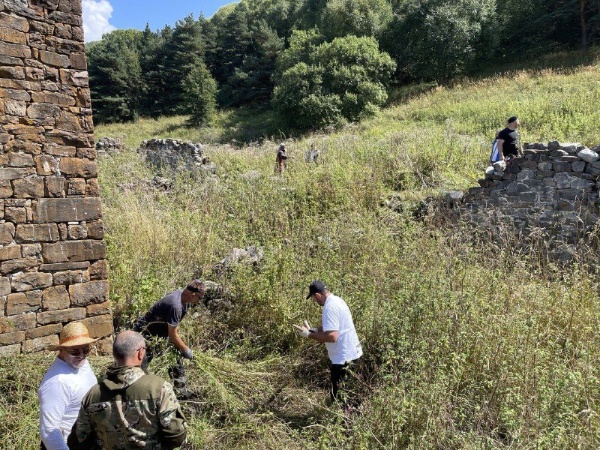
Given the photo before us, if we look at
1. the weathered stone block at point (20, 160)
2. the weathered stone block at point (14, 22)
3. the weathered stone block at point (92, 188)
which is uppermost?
the weathered stone block at point (14, 22)

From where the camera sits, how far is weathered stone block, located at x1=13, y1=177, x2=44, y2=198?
4.07m

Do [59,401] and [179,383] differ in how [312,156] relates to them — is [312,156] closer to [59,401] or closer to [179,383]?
[179,383]

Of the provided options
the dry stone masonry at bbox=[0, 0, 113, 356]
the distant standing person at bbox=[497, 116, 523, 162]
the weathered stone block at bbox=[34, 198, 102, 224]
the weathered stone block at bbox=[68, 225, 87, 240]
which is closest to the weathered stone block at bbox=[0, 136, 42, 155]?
the dry stone masonry at bbox=[0, 0, 113, 356]

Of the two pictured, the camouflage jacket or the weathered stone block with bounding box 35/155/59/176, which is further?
the weathered stone block with bounding box 35/155/59/176

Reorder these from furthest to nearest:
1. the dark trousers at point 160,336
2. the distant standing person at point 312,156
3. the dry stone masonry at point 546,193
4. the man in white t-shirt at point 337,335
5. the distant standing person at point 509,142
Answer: the distant standing person at point 312,156 < the distant standing person at point 509,142 < the dry stone masonry at point 546,193 < the dark trousers at point 160,336 < the man in white t-shirt at point 337,335

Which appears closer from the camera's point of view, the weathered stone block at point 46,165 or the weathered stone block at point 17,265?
the weathered stone block at point 17,265

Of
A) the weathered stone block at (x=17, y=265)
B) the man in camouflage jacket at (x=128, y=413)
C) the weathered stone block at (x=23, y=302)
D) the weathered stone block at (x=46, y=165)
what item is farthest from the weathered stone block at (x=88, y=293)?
the man in camouflage jacket at (x=128, y=413)

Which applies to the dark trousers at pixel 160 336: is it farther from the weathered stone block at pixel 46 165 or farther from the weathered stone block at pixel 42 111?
the weathered stone block at pixel 42 111

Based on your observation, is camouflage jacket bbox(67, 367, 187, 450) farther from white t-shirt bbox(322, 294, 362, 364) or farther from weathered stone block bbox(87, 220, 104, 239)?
weathered stone block bbox(87, 220, 104, 239)

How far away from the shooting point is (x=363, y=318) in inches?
186

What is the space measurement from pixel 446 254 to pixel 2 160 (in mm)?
5185

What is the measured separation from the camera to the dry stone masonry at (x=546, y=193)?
6832 millimetres

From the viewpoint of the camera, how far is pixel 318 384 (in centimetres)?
454

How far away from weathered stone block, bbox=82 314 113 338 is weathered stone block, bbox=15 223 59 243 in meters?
0.90
